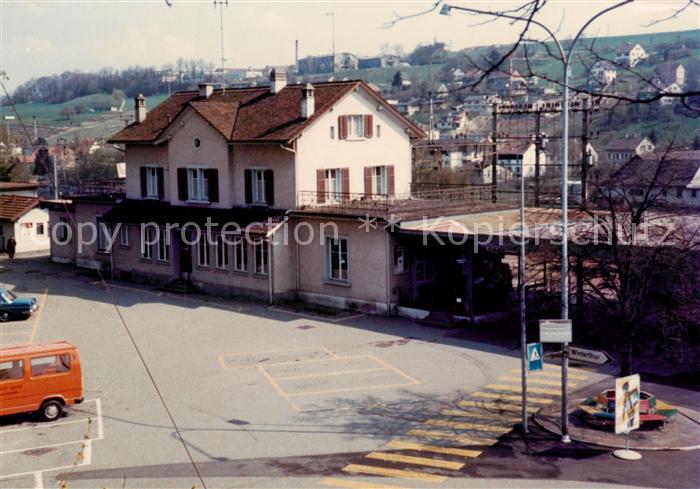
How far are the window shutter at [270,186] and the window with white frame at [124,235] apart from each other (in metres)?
10.3

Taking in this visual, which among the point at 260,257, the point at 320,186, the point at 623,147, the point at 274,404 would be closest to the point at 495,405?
the point at 274,404

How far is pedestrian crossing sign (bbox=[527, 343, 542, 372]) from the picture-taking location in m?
17.6

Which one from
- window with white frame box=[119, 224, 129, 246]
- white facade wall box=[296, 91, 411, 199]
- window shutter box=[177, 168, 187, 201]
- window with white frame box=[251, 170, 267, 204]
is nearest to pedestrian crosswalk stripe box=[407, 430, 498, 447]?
white facade wall box=[296, 91, 411, 199]

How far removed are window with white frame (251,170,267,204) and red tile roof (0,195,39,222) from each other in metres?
20.7

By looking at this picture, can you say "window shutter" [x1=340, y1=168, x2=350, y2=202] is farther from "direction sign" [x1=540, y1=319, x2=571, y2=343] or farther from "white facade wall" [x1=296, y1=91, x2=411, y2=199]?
"direction sign" [x1=540, y1=319, x2=571, y2=343]

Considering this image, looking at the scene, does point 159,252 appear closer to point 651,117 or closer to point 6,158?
point 6,158

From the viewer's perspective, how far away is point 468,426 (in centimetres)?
1891

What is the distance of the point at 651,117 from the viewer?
276 feet

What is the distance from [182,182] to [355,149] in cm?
908

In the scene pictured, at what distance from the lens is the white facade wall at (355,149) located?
35.4m

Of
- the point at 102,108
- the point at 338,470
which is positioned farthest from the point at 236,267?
the point at 102,108

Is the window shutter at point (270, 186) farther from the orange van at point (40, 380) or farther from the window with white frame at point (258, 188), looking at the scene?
the orange van at point (40, 380)

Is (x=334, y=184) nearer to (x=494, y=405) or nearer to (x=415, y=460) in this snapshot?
(x=494, y=405)

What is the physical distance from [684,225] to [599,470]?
7.66 metres
